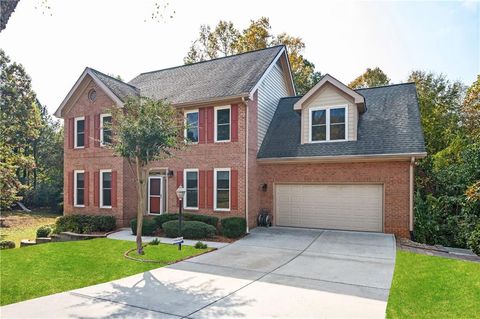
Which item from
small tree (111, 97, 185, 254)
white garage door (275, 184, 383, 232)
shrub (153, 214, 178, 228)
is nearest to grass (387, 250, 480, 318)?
white garage door (275, 184, 383, 232)

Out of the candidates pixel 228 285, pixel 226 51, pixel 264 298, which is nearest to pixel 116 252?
pixel 228 285

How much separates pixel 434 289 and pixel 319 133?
8758mm

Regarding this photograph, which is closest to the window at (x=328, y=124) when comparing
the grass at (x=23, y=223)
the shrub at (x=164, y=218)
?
the shrub at (x=164, y=218)

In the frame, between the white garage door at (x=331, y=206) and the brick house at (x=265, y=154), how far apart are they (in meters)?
0.04

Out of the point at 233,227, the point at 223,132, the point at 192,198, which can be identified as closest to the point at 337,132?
the point at 223,132

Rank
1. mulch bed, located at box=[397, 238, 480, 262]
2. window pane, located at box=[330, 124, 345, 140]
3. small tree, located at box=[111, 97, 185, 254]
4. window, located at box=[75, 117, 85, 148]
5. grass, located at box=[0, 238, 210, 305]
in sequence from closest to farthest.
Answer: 1. grass, located at box=[0, 238, 210, 305]
2. small tree, located at box=[111, 97, 185, 254]
3. mulch bed, located at box=[397, 238, 480, 262]
4. window pane, located at box=[330, 124, 345, 140]
5. window, located at box=[75, 117, 85, 148]

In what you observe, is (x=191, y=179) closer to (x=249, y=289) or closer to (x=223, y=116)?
(x=223, y=116)

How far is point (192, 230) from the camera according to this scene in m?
12.9

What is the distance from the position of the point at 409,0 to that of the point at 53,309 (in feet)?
44.8

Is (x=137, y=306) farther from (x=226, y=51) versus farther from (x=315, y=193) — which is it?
(x=226, y=51)

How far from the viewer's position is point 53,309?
5695mm

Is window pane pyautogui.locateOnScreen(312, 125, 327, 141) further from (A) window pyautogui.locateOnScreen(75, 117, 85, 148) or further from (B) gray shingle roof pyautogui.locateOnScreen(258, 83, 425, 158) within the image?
(A) window pyautogui.locateOnScreen(75, 117, 85, 148)

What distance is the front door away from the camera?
Result: 51.9 ft

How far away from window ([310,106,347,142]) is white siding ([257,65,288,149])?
2.47 metres
